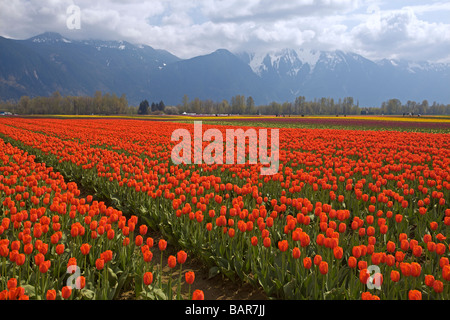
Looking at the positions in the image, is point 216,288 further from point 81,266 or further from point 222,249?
point 81,266

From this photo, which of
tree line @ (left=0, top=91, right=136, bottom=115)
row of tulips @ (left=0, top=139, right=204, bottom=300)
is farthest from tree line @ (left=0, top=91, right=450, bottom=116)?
row of tulips @ (left=0, top=139, right=204, bottom=300)

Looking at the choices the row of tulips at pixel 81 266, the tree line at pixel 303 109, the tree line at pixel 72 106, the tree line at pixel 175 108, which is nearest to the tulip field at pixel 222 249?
the row of tulips at pixel 81 266

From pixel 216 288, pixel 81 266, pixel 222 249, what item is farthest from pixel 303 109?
pixel 81 266

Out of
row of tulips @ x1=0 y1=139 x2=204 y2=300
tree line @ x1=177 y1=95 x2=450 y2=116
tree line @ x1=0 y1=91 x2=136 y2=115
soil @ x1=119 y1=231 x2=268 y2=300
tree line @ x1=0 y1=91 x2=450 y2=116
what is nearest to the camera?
row of tulips @ x1=0 y1=139 x2=204 y2=300

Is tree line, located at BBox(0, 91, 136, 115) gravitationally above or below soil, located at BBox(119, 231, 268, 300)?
above

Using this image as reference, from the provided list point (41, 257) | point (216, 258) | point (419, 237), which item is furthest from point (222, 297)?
point (419, 237)

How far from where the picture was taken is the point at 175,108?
530 ft

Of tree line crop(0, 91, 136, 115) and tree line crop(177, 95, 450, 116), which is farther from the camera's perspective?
tree line crop(177, 95, 450, 116)

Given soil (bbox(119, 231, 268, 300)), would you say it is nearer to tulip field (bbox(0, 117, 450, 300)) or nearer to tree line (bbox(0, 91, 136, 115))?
tulip field (bbox(0, 117, 450, 300))

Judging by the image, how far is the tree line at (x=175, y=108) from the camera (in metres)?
131

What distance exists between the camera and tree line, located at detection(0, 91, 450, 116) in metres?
131

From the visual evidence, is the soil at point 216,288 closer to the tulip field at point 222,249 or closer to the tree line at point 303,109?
the tulip field at point 222,249
